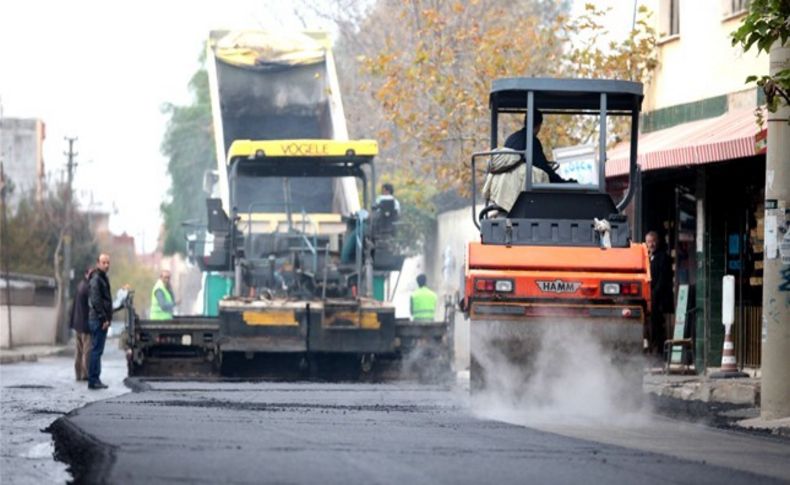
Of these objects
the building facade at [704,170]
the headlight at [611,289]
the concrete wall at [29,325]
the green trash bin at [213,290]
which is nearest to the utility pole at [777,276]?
the headlight at [611,289]

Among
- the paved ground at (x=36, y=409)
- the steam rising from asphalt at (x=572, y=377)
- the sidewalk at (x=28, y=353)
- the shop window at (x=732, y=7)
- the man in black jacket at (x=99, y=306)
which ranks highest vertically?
the shop window at (x=732, y=7)

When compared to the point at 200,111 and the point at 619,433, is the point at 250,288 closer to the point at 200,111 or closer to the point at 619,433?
the point at 619,433

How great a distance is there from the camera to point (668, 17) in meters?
24.7

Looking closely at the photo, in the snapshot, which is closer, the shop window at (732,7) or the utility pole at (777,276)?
→ the utility pole at (777,276)

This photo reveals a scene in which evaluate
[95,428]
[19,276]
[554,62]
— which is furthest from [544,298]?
[19,276]

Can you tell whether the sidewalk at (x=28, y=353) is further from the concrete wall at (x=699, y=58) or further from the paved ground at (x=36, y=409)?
the concrete wall at (x=699, y=58)

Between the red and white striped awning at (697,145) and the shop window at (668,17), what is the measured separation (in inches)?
72.8

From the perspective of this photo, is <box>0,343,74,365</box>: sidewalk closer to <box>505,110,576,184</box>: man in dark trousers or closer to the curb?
<box>505,110,576,184</box>: man in dark trousers

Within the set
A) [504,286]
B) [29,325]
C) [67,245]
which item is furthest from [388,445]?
[67,245]

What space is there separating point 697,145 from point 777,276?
4.65 meters

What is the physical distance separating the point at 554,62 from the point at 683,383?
9630 mm

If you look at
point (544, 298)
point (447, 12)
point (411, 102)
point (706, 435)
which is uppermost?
point (447, 12)

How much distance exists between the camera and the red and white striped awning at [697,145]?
1841cm

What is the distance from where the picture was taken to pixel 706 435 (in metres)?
13.2
